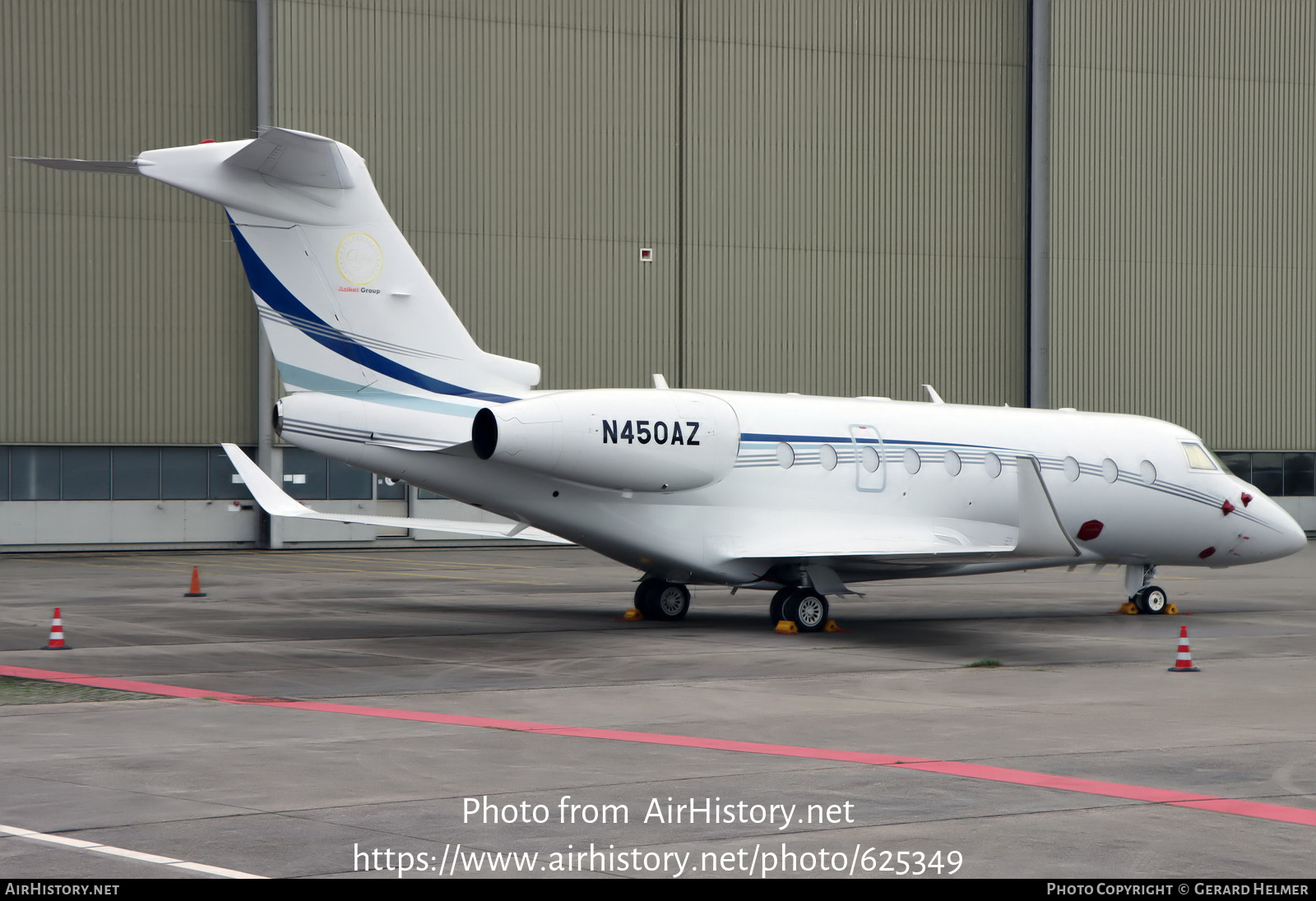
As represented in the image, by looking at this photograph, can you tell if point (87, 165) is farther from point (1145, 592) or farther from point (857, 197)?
point (857, 197)

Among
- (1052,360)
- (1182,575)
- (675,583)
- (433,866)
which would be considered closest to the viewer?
(433,866)

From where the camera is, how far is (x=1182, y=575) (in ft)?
118

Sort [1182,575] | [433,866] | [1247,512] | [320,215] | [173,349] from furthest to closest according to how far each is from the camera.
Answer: [173,349] < [1182,575] < [1247,512] < [320,215] < [433,866]

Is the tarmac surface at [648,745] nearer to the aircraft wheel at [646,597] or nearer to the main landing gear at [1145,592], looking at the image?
the aircraft wheel at [646,597]

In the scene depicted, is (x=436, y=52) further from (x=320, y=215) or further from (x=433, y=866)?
(x=433, y=866)

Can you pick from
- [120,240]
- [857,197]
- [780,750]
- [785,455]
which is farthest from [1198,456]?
[120,240]

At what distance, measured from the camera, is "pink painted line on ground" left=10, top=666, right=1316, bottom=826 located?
9.55 metres

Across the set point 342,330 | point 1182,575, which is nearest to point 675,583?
point 342,330

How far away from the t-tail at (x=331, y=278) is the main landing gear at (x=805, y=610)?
4710 mm

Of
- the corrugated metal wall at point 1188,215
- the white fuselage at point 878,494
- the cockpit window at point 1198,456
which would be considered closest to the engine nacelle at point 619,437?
the white fuselage at point 878,494

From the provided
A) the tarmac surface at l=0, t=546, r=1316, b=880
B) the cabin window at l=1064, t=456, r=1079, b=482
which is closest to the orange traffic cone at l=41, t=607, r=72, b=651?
the tarmac surface at l=0, t=546, r=1316, b=880

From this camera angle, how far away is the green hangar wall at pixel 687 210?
1602 inches

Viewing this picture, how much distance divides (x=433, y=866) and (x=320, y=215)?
1296cm

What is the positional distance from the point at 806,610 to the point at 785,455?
7.00 feet
